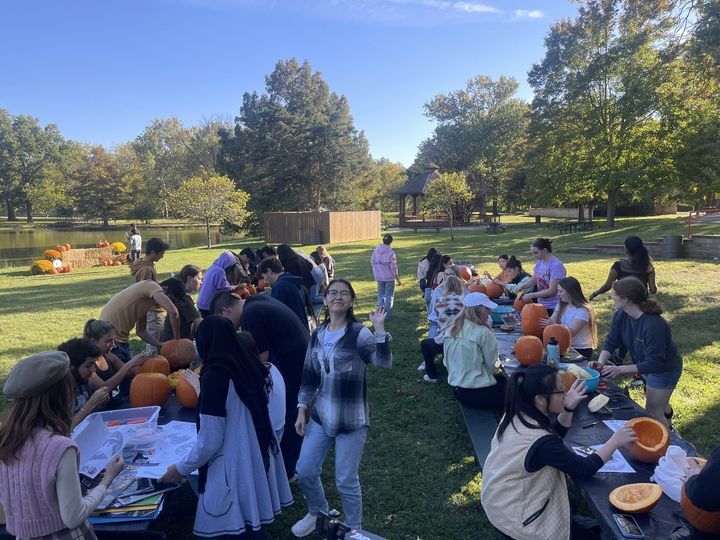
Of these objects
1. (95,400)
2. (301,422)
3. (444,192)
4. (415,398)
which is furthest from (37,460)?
(444,192)

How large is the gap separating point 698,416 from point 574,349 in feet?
5.39

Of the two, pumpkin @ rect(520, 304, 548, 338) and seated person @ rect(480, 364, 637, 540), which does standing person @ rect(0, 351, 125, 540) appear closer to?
seated person @ rect(480, 364, 637, 540)

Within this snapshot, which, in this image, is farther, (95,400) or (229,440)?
(95,400)

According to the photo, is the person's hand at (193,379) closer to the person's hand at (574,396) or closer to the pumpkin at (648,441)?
the person's hand at (574,396)

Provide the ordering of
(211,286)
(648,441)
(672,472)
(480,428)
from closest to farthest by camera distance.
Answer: (672,472) < (648,441) < (480,428) < (211,286)

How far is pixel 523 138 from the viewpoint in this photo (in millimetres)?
48531

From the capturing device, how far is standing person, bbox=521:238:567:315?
7371mm

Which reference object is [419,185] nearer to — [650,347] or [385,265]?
[385,265]

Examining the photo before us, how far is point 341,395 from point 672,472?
2.18 meters

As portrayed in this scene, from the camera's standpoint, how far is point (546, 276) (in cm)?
757

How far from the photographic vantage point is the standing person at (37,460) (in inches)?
89.7

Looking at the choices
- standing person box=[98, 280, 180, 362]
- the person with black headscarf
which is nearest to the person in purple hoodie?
standing person box=[98, 280, 180, 362]

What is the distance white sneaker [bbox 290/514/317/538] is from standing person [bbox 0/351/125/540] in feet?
6.09

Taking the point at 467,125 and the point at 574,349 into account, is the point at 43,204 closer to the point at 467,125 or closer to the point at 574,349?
the point at 467,125
